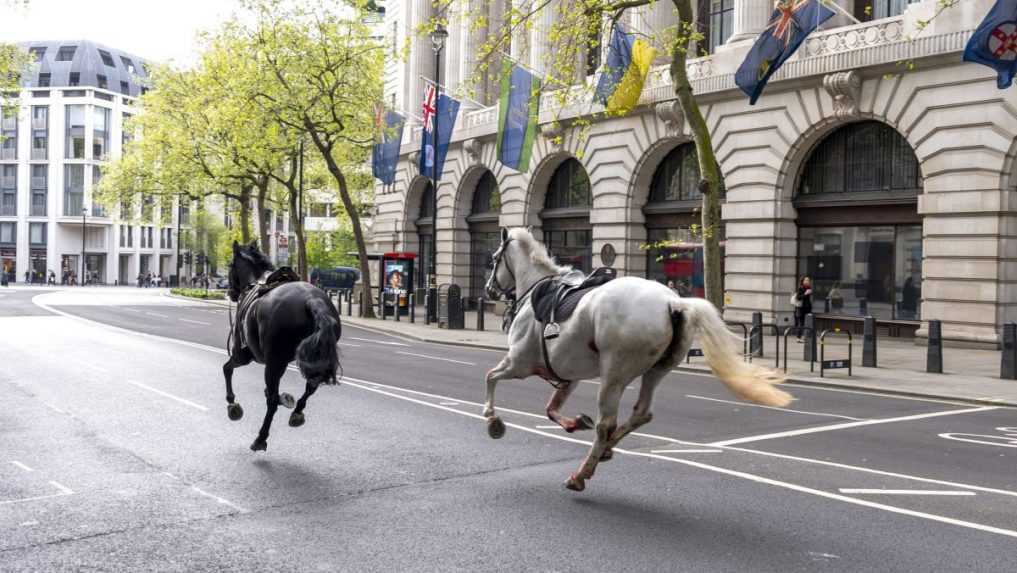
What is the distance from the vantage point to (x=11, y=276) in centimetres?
10719

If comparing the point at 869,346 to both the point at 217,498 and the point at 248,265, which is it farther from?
the point at 217,498

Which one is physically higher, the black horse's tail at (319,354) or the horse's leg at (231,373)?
the black horse's tail at (319,354)

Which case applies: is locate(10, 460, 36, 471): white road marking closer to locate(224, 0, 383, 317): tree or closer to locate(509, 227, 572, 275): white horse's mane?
locate(509, 227, 572, 275): white horse's mane

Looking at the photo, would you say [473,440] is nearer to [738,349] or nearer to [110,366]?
[738,349]

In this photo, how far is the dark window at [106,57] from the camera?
381 feet

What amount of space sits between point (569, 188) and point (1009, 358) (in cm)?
2322

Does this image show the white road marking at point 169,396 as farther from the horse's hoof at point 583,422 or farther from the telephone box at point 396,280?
the telephone box at point 396,280

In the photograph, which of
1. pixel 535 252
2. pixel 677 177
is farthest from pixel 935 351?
pixel 677 177

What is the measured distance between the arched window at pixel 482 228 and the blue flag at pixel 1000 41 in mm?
27215

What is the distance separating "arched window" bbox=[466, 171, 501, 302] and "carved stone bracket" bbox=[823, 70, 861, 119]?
784 inches

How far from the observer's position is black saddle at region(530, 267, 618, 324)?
833 centimetres

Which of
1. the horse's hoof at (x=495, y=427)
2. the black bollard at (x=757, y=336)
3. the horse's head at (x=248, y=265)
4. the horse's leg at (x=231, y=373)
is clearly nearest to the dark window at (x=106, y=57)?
the black bollard at (x=757, y=336)

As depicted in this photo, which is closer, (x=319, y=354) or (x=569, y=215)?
(x=319, y=354)

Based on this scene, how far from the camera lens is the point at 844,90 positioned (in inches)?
1052
